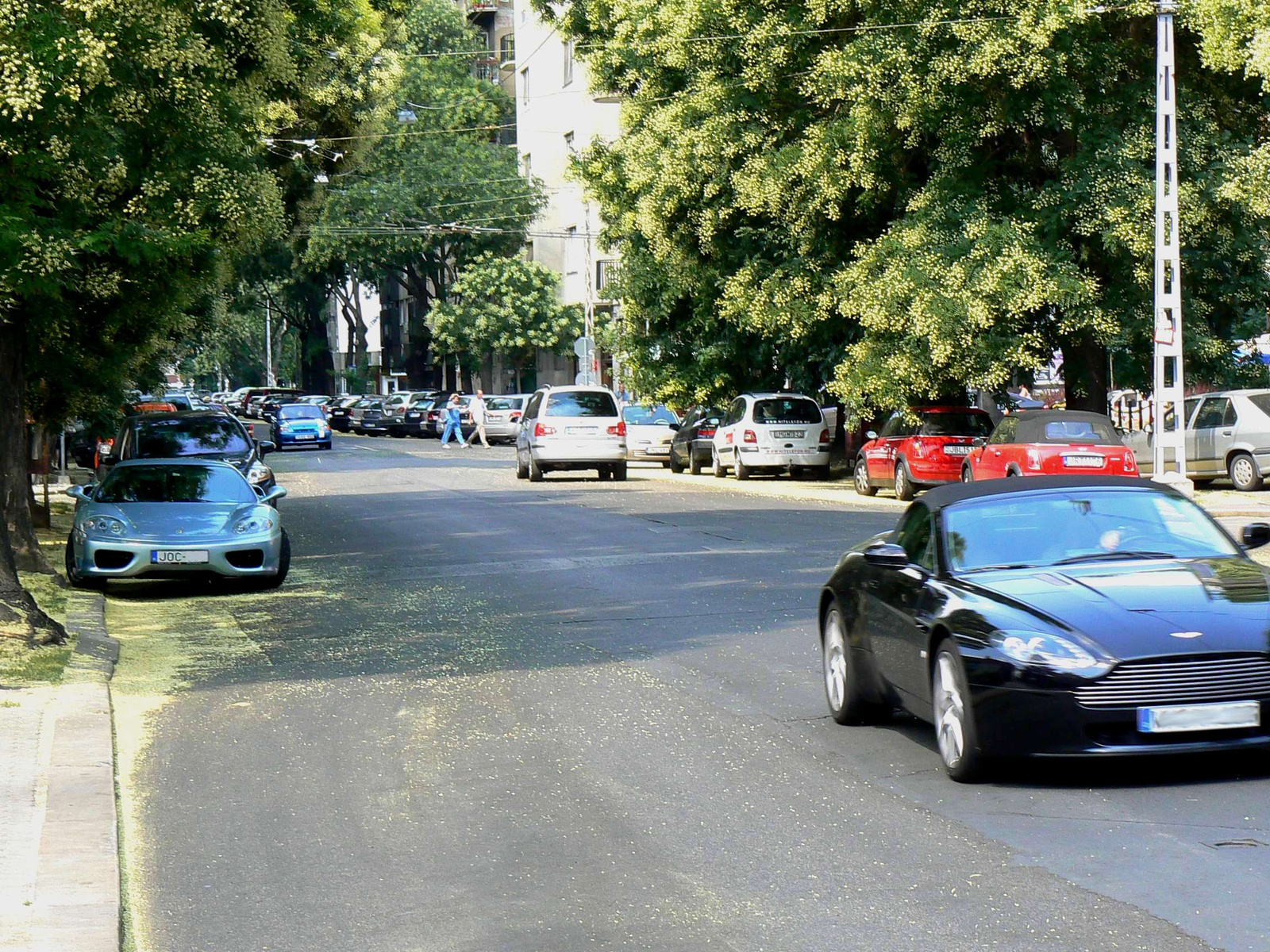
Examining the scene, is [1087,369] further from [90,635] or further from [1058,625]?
[1058,625]

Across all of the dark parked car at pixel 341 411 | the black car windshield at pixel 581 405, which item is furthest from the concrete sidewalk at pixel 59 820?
the dark parked car at pixel 341 411


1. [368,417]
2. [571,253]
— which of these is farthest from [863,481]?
[368,417]

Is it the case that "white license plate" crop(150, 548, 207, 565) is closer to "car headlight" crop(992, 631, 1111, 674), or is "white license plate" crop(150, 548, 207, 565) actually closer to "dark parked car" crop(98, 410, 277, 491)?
"dark parked car" crop(98, 410, 277, 491)

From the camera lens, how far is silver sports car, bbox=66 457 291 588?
1700 cm

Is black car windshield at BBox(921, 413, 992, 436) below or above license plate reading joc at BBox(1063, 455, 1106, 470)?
above

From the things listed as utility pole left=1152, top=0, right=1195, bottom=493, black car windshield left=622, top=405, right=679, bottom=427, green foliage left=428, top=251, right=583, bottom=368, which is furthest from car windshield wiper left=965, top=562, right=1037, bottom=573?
green foliage left=428, top=251, right=583, bottom=368

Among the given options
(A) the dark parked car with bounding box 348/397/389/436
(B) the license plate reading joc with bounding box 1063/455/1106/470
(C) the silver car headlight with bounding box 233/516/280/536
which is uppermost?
(C) the silver car headlight with bounding box 233/516/280/536

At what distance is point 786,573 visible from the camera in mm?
17266

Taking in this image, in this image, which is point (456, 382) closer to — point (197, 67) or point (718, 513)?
point (718, 513)

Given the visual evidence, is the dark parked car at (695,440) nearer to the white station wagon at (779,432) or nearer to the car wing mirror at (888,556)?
the white station wagon at (779,432)

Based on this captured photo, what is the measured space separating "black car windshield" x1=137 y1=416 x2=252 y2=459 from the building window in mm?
48808

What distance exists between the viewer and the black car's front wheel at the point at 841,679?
945 cm

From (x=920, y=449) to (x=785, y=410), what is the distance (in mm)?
6904

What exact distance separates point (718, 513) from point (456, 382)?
66177 millimetres
